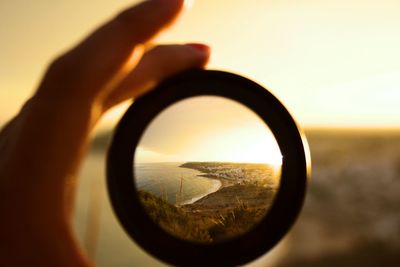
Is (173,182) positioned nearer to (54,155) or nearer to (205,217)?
(205,217)

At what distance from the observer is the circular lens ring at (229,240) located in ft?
4.01

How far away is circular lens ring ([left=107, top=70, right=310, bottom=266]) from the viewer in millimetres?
1222

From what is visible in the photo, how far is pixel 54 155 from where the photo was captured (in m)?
0.83

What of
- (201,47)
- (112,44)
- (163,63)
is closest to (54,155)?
(112,44)

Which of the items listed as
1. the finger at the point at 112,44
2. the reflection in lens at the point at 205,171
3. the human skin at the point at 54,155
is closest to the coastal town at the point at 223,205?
the reflection in lens at the point at 205,171

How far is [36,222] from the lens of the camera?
2.72 feet

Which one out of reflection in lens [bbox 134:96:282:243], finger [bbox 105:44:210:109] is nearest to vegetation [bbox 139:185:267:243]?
reflection in lens [bbox 134:96:282:243]

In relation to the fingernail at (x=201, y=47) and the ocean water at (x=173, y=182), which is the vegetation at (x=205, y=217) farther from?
the fingernail at (x=201, y=47)

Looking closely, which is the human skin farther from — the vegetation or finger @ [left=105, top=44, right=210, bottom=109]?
the vegetation

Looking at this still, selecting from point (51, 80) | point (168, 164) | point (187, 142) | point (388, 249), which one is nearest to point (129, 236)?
point (168, 164)

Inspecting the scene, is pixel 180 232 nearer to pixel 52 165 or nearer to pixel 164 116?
pixel 164 116

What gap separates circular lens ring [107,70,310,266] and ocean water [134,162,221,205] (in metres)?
0.04

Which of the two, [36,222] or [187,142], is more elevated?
[187,142]

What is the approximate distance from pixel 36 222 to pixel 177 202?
23.8 inches
